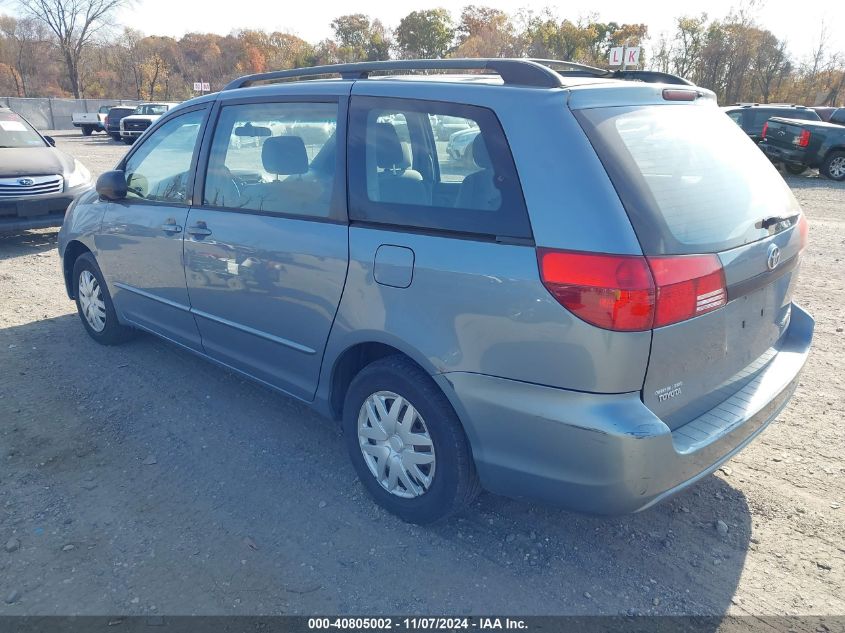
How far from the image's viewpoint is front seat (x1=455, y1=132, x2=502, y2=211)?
8.23 feet

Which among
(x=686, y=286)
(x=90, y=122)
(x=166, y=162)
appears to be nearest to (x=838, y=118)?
(x=166, y=162)

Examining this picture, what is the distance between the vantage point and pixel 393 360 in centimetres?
288

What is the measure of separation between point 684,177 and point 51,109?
163 ft

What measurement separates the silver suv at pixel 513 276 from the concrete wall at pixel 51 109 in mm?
45353

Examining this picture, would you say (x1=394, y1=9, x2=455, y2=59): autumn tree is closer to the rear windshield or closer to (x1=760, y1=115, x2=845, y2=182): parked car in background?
(x1=760, y1=115, x2=845, y2=182): parked car in background

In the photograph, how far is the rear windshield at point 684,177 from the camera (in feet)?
7.51

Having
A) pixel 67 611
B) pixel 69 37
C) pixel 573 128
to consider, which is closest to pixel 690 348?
pixel 573 128

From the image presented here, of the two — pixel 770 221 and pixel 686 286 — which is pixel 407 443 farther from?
pixel 770 221

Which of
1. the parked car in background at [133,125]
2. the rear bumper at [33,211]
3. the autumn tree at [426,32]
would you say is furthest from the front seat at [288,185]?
A: the autumn tree at [426,32]

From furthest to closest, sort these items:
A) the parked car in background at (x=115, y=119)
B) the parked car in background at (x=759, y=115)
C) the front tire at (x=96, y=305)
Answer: the parked car in background at (x=115, y=119) < the parked car in background at (x=759, y=115) < the front tire at (x=96, y=305)

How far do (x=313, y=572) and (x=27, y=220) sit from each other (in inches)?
298

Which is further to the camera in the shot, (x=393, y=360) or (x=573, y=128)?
(x=393, y=360)

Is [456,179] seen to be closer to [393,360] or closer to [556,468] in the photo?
[393,360]

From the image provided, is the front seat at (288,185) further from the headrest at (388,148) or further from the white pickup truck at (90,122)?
the white pickup truck at (90,122)
